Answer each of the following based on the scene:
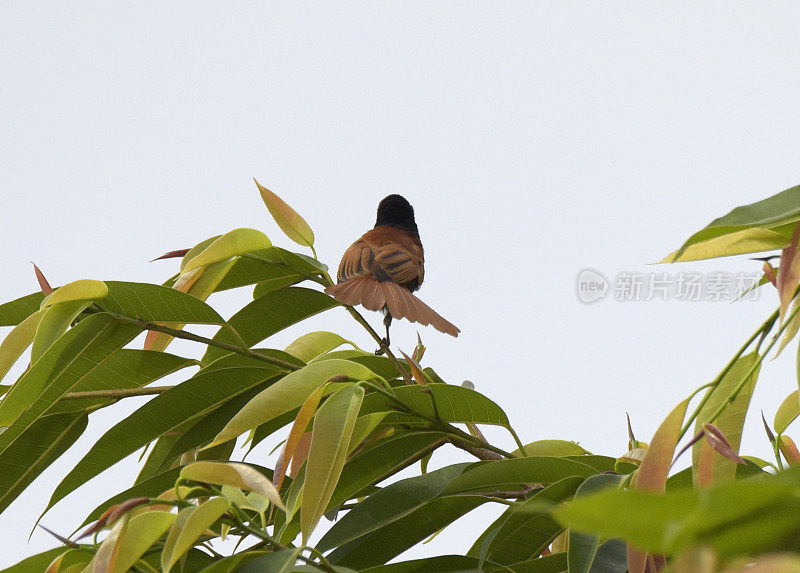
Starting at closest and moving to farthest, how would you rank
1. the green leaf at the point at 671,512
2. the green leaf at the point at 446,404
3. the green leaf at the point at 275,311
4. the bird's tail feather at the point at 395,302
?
1. the green leaf at the point at 671,512
2. the green leaf at the point at 446,404
3. the green leaf at the point at 275,311
4. the bird's tail feather at the point at 395,302

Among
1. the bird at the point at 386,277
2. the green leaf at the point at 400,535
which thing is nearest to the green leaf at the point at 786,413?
the green leaf at the point at 400,535

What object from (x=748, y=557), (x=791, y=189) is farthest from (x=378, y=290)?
(x=748, y=557)

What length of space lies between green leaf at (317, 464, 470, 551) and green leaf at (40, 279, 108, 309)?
1.20ft

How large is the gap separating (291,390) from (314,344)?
428 mm

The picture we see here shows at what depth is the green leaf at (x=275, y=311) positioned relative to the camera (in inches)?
47.1

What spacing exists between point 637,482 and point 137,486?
1.94ft

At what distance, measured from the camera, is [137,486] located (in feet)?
3.17

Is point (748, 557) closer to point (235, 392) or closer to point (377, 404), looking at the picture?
point (377, 404)

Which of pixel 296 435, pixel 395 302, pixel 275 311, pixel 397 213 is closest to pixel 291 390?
pixel 296 435

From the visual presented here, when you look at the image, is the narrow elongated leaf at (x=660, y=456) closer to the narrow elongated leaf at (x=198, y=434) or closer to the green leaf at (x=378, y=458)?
the green leaf at (x=378, y=458)

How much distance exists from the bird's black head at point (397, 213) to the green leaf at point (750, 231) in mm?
2833

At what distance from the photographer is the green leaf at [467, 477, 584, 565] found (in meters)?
0.84

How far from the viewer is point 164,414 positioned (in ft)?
3.51

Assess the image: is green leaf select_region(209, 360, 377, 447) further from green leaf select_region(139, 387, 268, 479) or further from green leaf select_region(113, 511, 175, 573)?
green leaf select_region(139, 387, 268, 479)
